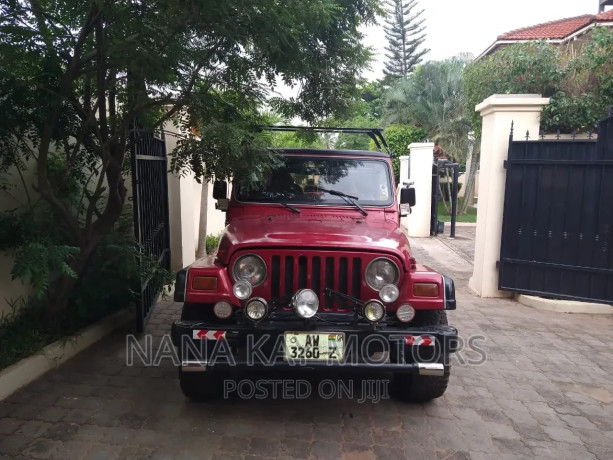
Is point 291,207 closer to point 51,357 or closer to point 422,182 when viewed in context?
point 51,357

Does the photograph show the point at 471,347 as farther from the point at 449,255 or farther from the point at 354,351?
the point at 449,255

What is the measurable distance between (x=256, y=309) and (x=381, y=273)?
2.83 feet

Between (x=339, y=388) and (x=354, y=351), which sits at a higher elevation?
(x=354, y=351)

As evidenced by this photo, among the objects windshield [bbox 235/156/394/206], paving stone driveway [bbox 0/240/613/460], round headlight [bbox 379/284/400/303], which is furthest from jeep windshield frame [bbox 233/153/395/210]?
paving stone driveway [bbox 0/240/613/460]

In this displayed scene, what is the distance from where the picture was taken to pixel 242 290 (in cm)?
290

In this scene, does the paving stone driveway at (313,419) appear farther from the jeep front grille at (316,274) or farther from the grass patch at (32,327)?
the jeep front grille at (316,274)

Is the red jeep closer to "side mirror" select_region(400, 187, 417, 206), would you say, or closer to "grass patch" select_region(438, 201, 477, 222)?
"side mirror" select_region(400, 187, 417, 206)

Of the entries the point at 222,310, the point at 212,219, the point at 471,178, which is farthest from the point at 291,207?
the point at 471,178

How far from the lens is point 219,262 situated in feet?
10.6

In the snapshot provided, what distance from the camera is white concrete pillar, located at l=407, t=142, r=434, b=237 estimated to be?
1186 centimetres

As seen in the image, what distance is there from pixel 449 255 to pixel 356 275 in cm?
702

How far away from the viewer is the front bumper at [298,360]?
2.87 metres

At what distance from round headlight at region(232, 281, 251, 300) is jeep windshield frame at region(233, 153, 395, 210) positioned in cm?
130

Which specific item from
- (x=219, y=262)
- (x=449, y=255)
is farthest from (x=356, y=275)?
(x=449, y=255)
